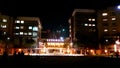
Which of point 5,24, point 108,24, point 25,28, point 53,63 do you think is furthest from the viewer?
point 25,28

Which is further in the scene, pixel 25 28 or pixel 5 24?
pixel 25 28

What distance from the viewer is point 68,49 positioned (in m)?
118

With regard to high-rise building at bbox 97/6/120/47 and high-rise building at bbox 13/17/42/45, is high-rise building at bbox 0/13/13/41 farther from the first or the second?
high-rise building at bbox 97/6/120/47

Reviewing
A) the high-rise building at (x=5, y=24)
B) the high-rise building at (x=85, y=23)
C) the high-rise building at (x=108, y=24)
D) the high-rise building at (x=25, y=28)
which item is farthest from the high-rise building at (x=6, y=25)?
the high-rise building at (x=108, y=24)

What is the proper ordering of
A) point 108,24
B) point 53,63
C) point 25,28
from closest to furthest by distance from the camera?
point 53,63 → point 108,24 → point 25,28

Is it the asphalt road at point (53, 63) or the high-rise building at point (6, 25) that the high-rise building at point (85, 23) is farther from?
the asphalt road at point (53, 63)

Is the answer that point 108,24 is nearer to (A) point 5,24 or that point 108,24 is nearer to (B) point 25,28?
(B) point 25,28

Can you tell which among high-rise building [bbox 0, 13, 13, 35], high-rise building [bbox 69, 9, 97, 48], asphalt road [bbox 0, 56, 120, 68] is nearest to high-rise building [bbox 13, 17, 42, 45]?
high-rise building [bbox 0, 13, 13, 35]

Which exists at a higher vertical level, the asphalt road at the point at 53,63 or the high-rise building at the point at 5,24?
the high-rise building at the point at 5,24

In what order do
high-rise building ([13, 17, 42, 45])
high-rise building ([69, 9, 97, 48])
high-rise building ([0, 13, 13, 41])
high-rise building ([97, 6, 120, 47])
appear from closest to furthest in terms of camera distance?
high-rise building ([97, 6, 120, 47]) < high-rise building ([0, 13, 13, 41]) < high-rise building ([13, 17, 42, 45]) < high-rise building ([69, 9, 97, 48])

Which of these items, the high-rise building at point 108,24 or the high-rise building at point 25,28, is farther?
the high-rise building at point 25,28

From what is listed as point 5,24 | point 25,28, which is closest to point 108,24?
point 25,28

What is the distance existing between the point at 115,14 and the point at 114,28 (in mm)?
7487

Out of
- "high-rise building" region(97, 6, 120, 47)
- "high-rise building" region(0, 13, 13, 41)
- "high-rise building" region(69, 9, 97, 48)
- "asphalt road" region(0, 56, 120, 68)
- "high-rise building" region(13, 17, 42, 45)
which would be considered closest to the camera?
"asphalt road" region(0, 56, 120, 68)
